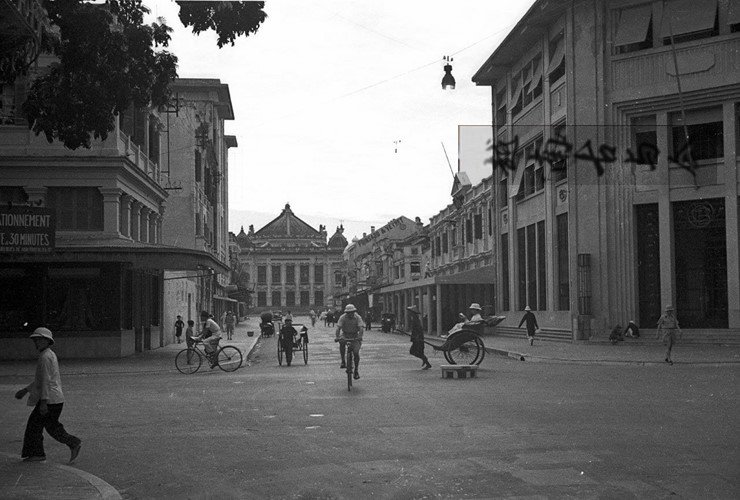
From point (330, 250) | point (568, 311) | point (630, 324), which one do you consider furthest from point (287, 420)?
point (330, 250)

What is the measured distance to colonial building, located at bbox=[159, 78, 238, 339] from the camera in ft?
137

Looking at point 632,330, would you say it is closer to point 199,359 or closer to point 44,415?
point 199,359

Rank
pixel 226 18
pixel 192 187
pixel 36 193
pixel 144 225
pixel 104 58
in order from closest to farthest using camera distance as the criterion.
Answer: pixel 226 18, pixel 104 58, pixel 36 193, pixel 144 225, pixel 192 187

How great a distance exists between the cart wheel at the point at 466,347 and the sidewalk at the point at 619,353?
11.4 feet

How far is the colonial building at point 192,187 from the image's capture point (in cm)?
4184

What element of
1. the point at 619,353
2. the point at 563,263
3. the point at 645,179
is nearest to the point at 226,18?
the point at 619,353

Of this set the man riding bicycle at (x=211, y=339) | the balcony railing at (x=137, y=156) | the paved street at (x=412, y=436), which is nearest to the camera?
the paved street at (x=412, y=436)

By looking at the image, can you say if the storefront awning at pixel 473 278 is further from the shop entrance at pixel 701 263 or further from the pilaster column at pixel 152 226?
the shop entrance at pixel 701 263

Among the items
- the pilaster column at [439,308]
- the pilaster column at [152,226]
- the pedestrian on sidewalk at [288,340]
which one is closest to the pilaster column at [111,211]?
the pilaster column at [152,226]

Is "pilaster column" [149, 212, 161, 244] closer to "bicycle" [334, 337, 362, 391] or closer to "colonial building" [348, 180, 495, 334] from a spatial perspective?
"colonial building" [348, 180, 495, 334]

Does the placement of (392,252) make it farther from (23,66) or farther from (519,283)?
(23,66)

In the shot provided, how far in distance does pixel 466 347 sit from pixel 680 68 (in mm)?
13266

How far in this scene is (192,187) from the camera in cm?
4666

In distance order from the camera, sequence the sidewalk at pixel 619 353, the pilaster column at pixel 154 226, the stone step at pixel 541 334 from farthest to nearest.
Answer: the pilaster column at pixel 154 226 → the stone step at pixel 541 334 → the sidewalk at pixel 619 353
